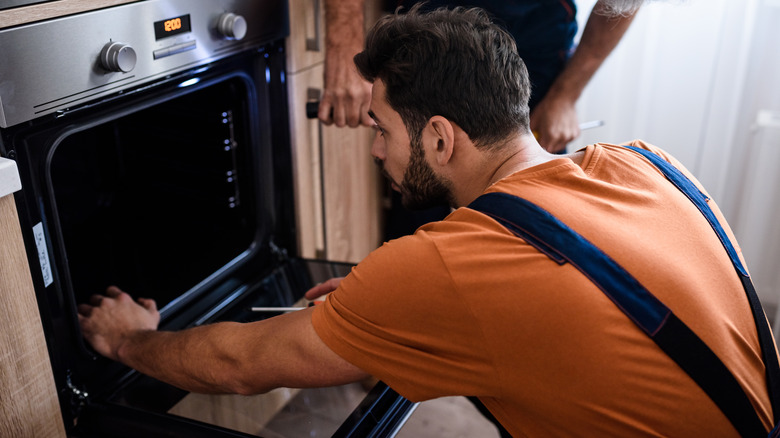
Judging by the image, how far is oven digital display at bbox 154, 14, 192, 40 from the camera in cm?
104

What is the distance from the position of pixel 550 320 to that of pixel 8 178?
675 millimetres

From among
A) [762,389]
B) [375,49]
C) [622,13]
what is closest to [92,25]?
[375,49]

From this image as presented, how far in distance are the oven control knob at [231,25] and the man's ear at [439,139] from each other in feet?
1.29

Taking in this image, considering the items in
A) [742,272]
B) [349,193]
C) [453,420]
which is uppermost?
[742,272]

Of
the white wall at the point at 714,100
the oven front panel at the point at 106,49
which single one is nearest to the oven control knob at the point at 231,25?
the oven front panel at the point at 106,49

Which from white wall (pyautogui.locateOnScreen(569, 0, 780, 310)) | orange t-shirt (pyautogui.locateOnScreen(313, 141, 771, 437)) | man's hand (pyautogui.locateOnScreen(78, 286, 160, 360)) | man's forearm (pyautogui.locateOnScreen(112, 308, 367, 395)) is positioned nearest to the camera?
orange t-shirt (pyautogui.locateOnScreen(313, 141, 771, 437))

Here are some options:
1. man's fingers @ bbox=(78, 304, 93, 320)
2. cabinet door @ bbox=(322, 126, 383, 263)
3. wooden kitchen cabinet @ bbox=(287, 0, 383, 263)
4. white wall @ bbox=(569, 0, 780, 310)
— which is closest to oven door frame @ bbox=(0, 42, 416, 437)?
man's fingers @ bbox=(78, 304, 93, 320)

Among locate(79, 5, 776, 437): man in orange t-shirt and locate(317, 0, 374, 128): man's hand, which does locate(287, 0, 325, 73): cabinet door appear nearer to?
locate(317, 0, 374, 128): man's hand

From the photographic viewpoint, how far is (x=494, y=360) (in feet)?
2.68

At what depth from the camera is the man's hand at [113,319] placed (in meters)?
1.10

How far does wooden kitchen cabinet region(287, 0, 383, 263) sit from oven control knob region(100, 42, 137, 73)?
1.49ft

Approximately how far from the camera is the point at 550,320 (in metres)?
0.78

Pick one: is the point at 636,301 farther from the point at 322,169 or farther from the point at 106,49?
the point at 322,169

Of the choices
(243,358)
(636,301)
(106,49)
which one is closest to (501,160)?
(636,301)
